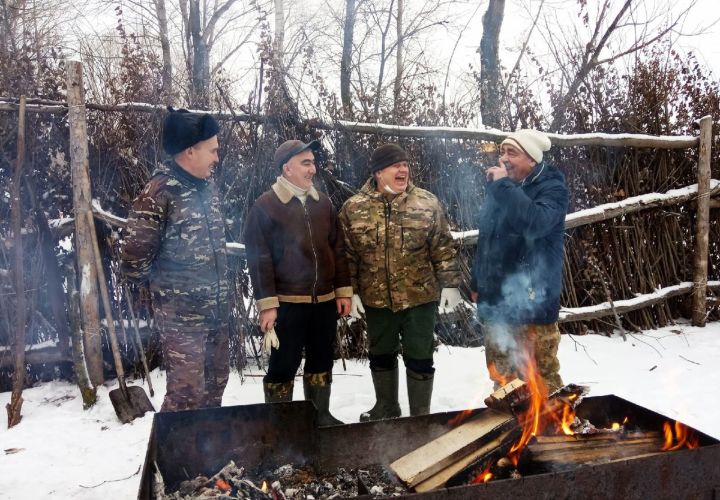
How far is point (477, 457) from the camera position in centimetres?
236

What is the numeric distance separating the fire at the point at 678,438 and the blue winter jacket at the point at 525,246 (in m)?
0.93

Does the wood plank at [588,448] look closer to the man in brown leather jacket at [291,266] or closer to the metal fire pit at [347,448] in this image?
the metal fire pit at [347,448]

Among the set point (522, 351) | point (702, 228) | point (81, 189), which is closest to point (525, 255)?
point (522, 351)

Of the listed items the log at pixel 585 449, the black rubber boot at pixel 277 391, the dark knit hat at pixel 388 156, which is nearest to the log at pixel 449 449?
the log at pixel 585 449

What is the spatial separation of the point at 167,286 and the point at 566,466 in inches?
Result: 87.6

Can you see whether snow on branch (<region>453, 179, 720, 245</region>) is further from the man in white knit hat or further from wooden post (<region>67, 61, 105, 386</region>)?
wooden post (<region>67, 61, 105, 386</region>)

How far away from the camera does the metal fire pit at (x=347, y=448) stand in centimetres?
220

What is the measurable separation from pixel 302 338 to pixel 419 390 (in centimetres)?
88

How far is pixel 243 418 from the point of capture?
2701 mm

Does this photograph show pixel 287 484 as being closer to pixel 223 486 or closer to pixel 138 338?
pixel 223 486

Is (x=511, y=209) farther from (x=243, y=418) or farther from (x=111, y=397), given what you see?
(x=111, y=397)

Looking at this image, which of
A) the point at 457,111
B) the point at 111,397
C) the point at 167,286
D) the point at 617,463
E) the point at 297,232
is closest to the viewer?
the point at 617,463

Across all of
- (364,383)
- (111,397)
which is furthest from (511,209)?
(111,397)

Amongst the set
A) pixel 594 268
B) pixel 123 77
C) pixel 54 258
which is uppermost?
pixel 123 77
